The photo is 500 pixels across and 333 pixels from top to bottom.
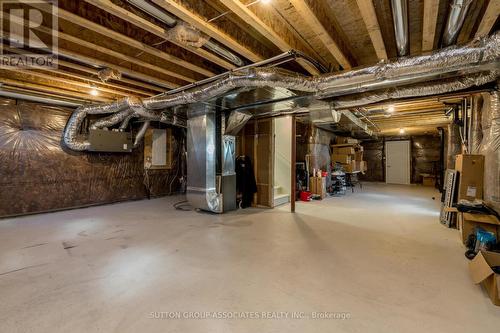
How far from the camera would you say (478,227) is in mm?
2688

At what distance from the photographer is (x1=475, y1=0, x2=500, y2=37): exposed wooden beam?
67.1 inches

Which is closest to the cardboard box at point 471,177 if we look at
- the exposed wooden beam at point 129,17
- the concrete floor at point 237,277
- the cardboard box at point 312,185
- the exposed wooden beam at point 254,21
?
the concrete floor at point 237,277

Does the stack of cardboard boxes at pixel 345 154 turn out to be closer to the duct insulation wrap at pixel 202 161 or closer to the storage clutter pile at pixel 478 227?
the storage clutter pile at pixel 478 227

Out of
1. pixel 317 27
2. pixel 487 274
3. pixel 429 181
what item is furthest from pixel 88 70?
pixel 429 181

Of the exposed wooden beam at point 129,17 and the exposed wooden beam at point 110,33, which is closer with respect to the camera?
the exposed wooden beam at point 129,17

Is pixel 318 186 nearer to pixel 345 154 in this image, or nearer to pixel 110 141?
pixel 345 154

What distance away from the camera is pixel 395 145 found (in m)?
10.4

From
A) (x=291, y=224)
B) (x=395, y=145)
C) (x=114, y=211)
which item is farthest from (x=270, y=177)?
(x=395, y=145)

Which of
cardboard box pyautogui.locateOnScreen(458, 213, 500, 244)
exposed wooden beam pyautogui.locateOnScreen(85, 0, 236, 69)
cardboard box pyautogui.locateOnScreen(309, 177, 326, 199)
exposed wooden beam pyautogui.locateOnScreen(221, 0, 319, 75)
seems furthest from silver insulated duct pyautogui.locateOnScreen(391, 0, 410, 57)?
cardboard box pyautogui.locateOnScreen(309, 177, 326, 199)

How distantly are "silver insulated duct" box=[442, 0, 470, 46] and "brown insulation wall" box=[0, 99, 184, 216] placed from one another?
6317mm

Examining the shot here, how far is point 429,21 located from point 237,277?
2758 mm

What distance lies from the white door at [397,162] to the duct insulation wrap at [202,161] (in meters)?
9.43

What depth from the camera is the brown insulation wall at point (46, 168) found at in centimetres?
414

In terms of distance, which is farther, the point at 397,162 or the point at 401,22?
the point at 397,162
